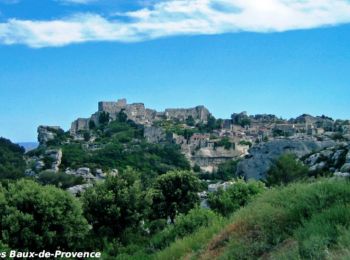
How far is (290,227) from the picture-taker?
288 inches

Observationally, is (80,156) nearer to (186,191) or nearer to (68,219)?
(186,191)

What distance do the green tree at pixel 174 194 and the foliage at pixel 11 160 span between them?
123ft

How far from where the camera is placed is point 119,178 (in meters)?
24.1

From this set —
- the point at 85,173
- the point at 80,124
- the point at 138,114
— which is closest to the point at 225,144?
the point at 138,114

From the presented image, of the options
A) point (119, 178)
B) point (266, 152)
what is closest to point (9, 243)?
point (119, 178)

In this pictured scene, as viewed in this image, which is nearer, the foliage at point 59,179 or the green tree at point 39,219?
the green tree at point 39,219

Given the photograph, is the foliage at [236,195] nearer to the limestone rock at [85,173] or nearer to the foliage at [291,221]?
the foliage at [291,221]

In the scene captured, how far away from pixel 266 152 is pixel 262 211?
60235 mm

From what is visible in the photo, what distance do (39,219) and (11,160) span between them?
63450 mm

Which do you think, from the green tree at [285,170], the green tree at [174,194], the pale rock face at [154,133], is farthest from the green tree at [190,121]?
the green tree at [174,194]

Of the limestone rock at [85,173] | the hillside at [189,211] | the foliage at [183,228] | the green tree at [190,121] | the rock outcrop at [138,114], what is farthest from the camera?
the green tree at [190,121]

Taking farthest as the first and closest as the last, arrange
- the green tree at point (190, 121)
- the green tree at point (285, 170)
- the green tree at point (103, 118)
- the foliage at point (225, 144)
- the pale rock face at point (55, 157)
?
the green tree at point (190, 121) < the green tree at point (103, 118) < the foliage at point (225, 144) < the pale rock face at point (55, 157) < the green tree at point (285, 170)

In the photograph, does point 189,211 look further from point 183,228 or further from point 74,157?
point 74,157

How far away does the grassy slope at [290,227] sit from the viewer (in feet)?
19.3
